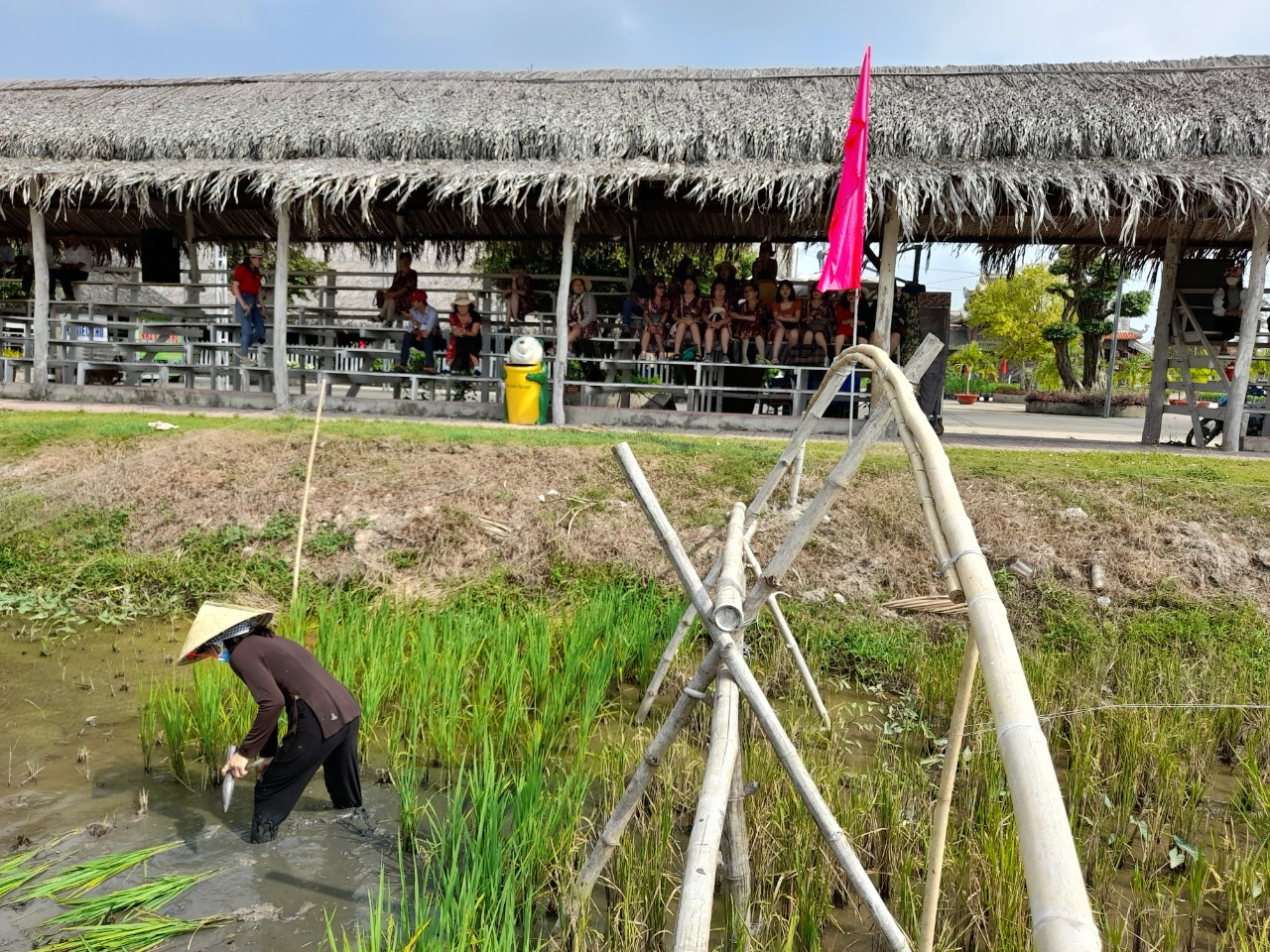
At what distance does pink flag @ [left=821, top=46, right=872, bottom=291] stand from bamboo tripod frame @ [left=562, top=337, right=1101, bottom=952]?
304 centimetres

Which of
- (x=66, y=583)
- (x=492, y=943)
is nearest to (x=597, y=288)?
(x=66, y=583)

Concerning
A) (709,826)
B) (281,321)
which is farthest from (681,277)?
(709,826)

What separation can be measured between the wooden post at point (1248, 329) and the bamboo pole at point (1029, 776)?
8.18 m

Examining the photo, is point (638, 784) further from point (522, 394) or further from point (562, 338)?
point (562, 338)

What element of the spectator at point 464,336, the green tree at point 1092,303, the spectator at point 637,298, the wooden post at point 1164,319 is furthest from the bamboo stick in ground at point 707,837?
the green tree at point 1092,303

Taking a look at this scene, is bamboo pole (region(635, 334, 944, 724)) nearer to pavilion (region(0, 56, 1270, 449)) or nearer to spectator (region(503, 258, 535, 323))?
pavilion (region(0, 56, 1270, 449))

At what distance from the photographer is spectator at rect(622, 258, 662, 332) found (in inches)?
407

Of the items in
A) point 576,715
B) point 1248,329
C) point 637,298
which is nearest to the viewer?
point 576,715

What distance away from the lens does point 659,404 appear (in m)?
11.1

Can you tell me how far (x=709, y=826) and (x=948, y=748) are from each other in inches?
20.1

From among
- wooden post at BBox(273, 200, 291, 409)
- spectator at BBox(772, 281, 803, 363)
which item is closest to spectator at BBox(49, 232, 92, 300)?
wooden post at BBox(273, 200, 291, 409)

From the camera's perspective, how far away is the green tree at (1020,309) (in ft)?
91.1

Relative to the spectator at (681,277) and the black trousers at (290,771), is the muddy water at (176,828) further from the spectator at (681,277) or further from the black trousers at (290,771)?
the spectator at (681,277)

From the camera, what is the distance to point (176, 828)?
3.11 m
